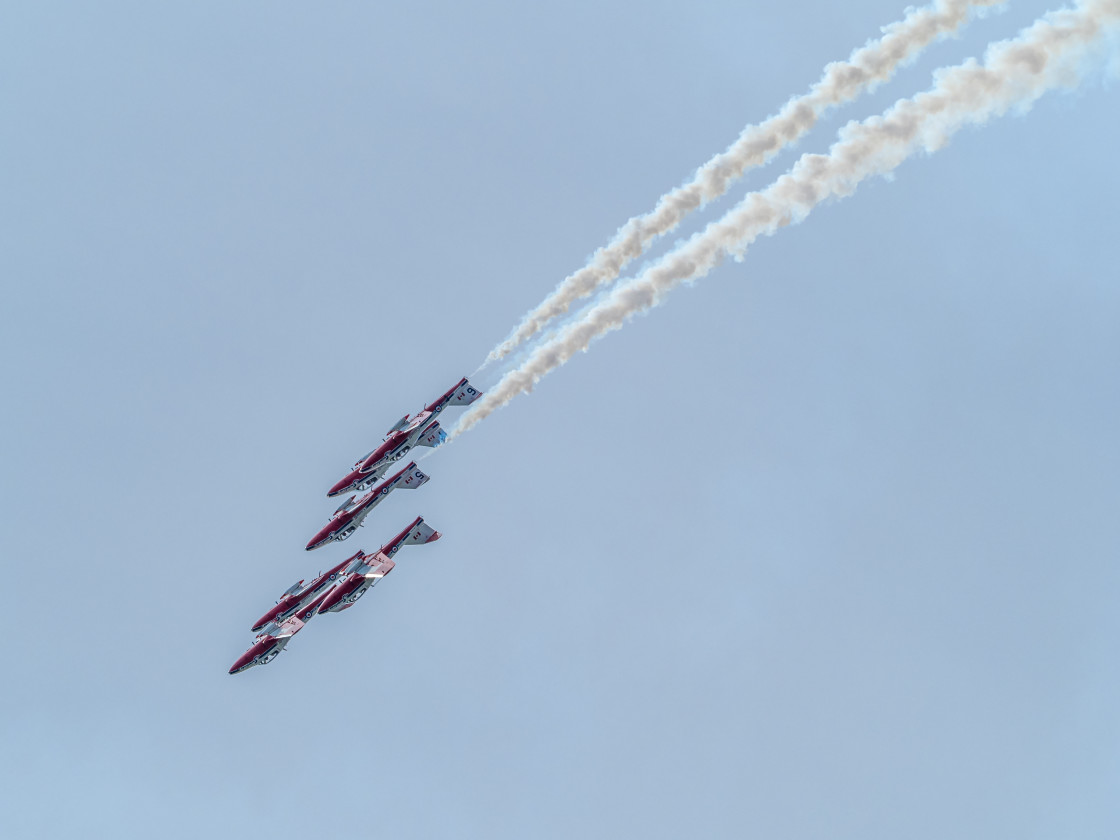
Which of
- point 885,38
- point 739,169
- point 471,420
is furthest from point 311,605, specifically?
point 885,38

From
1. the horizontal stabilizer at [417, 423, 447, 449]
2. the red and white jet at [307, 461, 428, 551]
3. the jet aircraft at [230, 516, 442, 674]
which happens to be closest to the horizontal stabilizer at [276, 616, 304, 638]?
the jet aircraft at [230, 516, 442, 674]

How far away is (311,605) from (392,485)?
9.61m

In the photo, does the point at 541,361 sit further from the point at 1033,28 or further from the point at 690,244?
the point at 1033,28

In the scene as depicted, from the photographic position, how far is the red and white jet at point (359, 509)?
97.0 m

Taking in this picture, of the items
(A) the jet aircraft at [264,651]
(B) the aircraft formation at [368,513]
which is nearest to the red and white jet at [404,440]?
(B) the aircraft formation at [368,513]

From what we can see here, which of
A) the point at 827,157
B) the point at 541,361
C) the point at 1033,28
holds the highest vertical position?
the point at 541,361

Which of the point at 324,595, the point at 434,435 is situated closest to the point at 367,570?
the point at 324,595

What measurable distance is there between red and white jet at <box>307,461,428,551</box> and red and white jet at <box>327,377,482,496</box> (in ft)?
3.09

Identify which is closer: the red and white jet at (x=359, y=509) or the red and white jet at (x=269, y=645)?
the red and white jet at (x=269, y=645)

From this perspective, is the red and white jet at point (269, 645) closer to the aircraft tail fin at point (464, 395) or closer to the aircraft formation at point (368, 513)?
the aircraft formation at point (368, 513)

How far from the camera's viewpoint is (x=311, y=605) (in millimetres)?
95938

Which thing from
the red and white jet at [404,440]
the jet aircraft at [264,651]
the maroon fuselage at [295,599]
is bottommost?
the jet aircraft at [264,651]

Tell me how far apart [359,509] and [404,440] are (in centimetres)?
565

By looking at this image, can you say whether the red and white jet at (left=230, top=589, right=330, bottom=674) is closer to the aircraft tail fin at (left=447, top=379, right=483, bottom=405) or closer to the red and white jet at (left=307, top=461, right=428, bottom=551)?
the red and white jet at (left=307, top=461, right=428, bottom=551)
